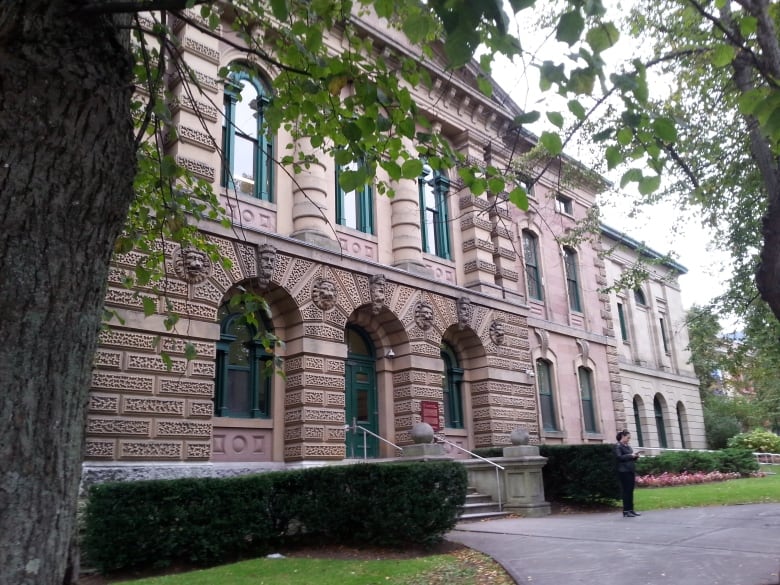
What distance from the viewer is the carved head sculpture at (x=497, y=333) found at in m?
19.6

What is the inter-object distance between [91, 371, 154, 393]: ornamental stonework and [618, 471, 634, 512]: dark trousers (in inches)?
367

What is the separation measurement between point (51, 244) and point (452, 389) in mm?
16445

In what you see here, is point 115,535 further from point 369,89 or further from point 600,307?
point 600,307

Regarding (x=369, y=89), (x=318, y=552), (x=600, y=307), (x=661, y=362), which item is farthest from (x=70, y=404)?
(x=661, y=362)

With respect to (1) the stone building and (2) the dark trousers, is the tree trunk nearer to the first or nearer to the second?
(1) the stone building

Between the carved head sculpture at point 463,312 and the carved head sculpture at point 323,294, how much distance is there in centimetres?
474

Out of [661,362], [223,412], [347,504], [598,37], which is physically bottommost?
[347,504]

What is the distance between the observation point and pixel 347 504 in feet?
34.1

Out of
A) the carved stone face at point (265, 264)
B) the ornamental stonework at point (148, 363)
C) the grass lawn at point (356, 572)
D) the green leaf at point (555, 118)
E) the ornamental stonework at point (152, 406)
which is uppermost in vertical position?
the carved stone face at point (265, 264)

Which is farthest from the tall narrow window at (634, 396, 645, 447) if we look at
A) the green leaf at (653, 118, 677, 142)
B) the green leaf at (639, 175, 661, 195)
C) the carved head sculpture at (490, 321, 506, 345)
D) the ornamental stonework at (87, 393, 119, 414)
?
the green leaf at (653, 118, 677, 142)

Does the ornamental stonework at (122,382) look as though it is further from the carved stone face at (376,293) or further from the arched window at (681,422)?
the arched window at (681,422)

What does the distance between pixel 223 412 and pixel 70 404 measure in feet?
34.6

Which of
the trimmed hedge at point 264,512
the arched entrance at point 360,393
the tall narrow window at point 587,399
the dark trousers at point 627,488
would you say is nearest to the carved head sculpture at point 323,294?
the arched entrance at point 360,393

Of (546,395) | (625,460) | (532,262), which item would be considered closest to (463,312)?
(546,395)
